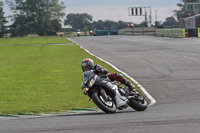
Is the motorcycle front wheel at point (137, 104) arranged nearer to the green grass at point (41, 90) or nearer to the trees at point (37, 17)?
the green grass at point (41, 90)

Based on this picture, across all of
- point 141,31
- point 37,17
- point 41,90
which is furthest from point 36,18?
point 41,90

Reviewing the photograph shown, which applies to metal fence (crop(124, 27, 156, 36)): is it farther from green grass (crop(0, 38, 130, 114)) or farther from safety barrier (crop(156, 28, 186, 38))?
green grass (crop(0, 38, 130, 114))

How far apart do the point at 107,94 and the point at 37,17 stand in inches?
5675

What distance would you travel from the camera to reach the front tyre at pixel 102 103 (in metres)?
9.95

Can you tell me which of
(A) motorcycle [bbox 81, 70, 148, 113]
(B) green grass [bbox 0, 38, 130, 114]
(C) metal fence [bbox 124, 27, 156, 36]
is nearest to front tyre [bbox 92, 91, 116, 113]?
(A) motorcycle [bbox 81, 70, 148, 113]

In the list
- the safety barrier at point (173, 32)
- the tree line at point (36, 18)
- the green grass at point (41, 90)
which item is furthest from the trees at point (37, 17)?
the green grass at point (41, 90)

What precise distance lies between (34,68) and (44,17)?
128 meters

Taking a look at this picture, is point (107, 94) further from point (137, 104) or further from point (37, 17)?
point (37, 17)

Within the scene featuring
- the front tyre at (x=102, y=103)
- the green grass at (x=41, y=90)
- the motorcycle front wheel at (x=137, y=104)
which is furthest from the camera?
the green grass at (x=41, y=90)

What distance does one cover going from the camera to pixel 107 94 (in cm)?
1042

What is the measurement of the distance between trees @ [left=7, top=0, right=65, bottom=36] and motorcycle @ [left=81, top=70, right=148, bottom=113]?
135839 mm

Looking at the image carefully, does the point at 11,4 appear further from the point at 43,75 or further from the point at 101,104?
the point at 101,104

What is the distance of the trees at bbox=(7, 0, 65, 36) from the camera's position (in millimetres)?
147500

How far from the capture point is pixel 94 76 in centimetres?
1016
